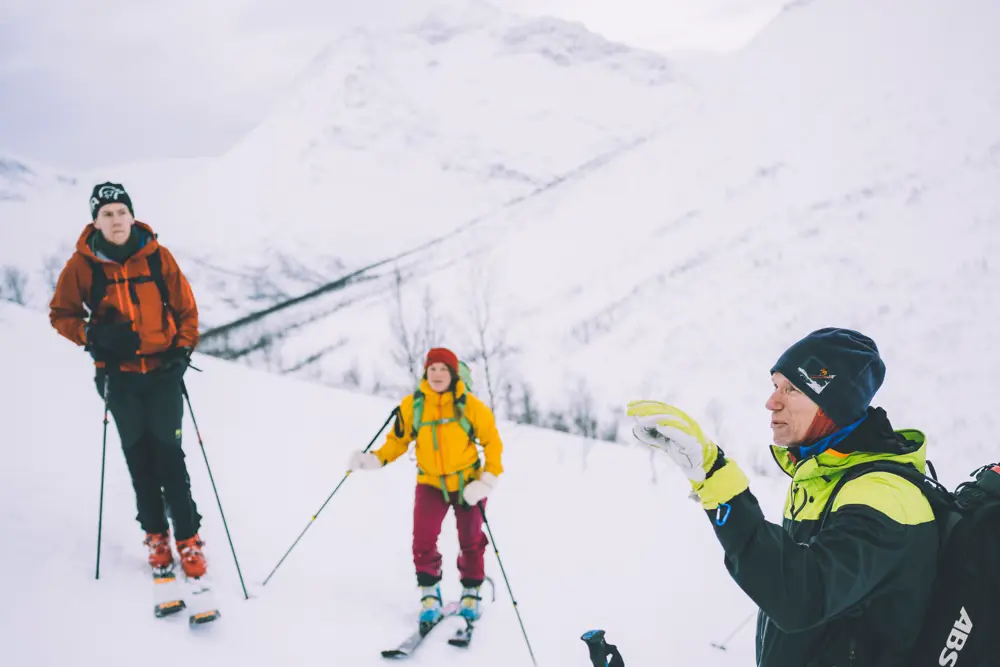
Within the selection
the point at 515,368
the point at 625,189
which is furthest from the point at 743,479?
the point at 625,189

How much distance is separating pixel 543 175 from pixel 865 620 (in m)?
88.8

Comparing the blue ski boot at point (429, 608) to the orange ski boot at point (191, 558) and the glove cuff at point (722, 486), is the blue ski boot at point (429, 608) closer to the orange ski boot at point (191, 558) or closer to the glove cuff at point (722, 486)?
the orange ski boot at point (191, 558)

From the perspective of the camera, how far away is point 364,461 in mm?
4266

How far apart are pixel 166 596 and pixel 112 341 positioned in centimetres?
153

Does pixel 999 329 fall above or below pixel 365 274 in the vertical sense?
below

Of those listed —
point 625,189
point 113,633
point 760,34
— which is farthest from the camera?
point 760,34

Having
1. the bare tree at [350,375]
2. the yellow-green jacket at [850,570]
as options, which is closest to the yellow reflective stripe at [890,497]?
the yellow-green jacket at [850,570]

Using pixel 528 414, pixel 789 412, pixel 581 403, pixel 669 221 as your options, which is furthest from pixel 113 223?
pixel 669 221

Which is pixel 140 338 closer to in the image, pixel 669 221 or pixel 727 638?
pixel 727 638

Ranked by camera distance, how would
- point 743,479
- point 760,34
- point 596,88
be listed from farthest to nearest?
point 596,88 < point 760,34 < point 743,479

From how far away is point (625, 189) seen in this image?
57.2 m

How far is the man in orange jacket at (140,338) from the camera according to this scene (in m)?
3.69

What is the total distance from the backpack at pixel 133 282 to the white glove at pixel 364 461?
4.77 feet

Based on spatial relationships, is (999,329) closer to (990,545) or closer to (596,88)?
(990,545)
